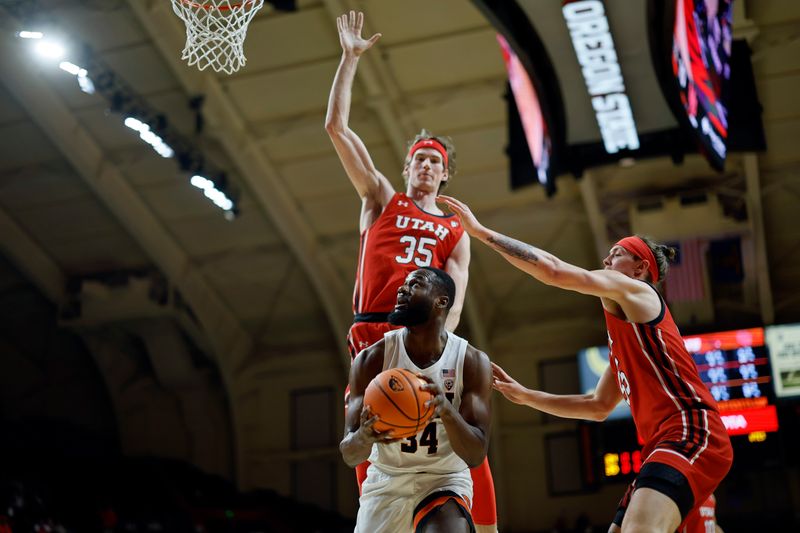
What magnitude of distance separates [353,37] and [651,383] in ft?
10.1

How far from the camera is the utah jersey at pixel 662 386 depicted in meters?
5.07

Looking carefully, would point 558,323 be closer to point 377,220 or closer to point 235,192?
point 235,192

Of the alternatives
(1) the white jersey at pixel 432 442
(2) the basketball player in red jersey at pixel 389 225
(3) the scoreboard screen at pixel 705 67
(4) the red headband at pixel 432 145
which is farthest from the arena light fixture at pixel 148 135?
(1) the white jersey at pixel 432 442

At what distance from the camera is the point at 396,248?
6.25 m

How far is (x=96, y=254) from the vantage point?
21797mm

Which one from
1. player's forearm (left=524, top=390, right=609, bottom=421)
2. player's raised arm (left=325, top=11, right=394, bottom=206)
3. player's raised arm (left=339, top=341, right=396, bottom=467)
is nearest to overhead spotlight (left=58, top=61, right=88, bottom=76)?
player's raised arm (left=325, top=11, right=394, bottom=206)

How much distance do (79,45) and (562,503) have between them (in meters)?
12.9

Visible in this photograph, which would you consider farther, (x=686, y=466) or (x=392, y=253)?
(x=392, y=253)

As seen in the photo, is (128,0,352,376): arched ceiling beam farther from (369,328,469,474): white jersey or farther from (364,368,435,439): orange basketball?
(364,368,435,439): orange basketball

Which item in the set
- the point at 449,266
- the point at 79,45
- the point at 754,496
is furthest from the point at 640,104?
the point at 754,496

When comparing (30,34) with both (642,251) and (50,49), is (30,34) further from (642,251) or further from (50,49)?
(642,251)

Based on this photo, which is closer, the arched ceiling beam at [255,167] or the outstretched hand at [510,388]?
the outstretched hand at [510,388]

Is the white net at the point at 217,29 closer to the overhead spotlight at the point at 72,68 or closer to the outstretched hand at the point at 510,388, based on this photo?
the outstretched hand at the point at 510,388

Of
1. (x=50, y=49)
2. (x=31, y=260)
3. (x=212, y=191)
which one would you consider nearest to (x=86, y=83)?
(x=50, y=49)
